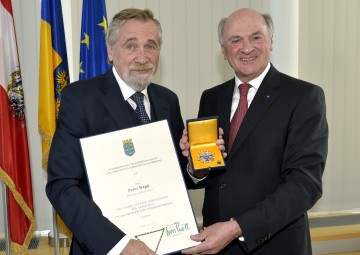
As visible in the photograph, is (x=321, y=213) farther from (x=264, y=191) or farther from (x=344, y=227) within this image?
(x=264, y=191)

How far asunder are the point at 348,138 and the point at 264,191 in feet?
9.36

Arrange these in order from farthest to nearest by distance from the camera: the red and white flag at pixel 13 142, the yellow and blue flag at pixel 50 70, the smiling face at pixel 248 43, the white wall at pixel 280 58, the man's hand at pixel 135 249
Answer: the white wall at pixel 280 58, the yellow and blue flag at pixel 50 70, the red and white flag at pixel 13 142, the smiling face at pixel 248 43, the man's hand at pixel 135 249

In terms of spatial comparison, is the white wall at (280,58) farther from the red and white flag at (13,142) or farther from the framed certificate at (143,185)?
the framed certificate at (143,185)

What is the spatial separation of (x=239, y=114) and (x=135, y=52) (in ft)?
1.99

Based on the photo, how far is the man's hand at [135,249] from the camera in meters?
1.59


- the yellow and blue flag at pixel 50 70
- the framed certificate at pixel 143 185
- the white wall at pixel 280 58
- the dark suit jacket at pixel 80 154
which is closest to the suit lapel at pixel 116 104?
the dark suit jacket at pixel 80 154

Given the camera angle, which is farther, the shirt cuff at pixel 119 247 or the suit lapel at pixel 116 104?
the suit lapel at pixel 116 104

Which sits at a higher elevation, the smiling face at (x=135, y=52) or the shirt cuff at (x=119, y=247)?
the smiling face at (x=135, y=52)

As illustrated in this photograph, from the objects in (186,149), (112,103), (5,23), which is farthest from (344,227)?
(5,23)

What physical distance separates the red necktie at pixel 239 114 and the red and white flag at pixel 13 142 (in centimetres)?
175

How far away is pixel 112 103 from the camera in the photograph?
183 cm

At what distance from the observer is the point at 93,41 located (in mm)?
3309

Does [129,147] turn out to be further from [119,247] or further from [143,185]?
[119,247]

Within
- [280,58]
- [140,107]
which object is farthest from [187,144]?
[280,58]
